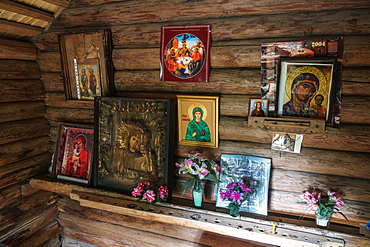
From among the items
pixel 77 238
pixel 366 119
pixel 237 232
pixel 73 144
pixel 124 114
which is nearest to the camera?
pixel 366 119

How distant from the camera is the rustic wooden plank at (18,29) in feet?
9.64

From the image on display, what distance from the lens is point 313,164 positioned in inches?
97.4

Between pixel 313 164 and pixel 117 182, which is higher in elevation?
pixel 313 164

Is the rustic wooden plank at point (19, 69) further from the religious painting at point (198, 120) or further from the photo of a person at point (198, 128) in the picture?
the photo of a person at point (198, 128)

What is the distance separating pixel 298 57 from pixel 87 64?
2356 millimetres

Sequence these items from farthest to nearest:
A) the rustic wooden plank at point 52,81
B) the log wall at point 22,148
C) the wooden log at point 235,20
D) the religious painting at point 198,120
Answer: the rustic wooden plank at point 52,81
the log wall at point 22,148
the religious painting at point 198,120
the wooden log at point 235,20

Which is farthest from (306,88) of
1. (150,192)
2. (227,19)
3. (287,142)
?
(150,192)

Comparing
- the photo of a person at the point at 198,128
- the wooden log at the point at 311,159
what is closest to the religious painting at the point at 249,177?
the wooden log at the point at 311,159

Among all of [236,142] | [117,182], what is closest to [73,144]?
[117,182]

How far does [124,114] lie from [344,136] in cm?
219

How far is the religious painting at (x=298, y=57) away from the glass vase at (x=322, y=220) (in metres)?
0.81

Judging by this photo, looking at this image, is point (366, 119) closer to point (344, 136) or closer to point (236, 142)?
point (344, 136)

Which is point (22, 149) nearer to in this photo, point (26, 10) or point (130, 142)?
point (130, 142)

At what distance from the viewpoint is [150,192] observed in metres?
2.72
